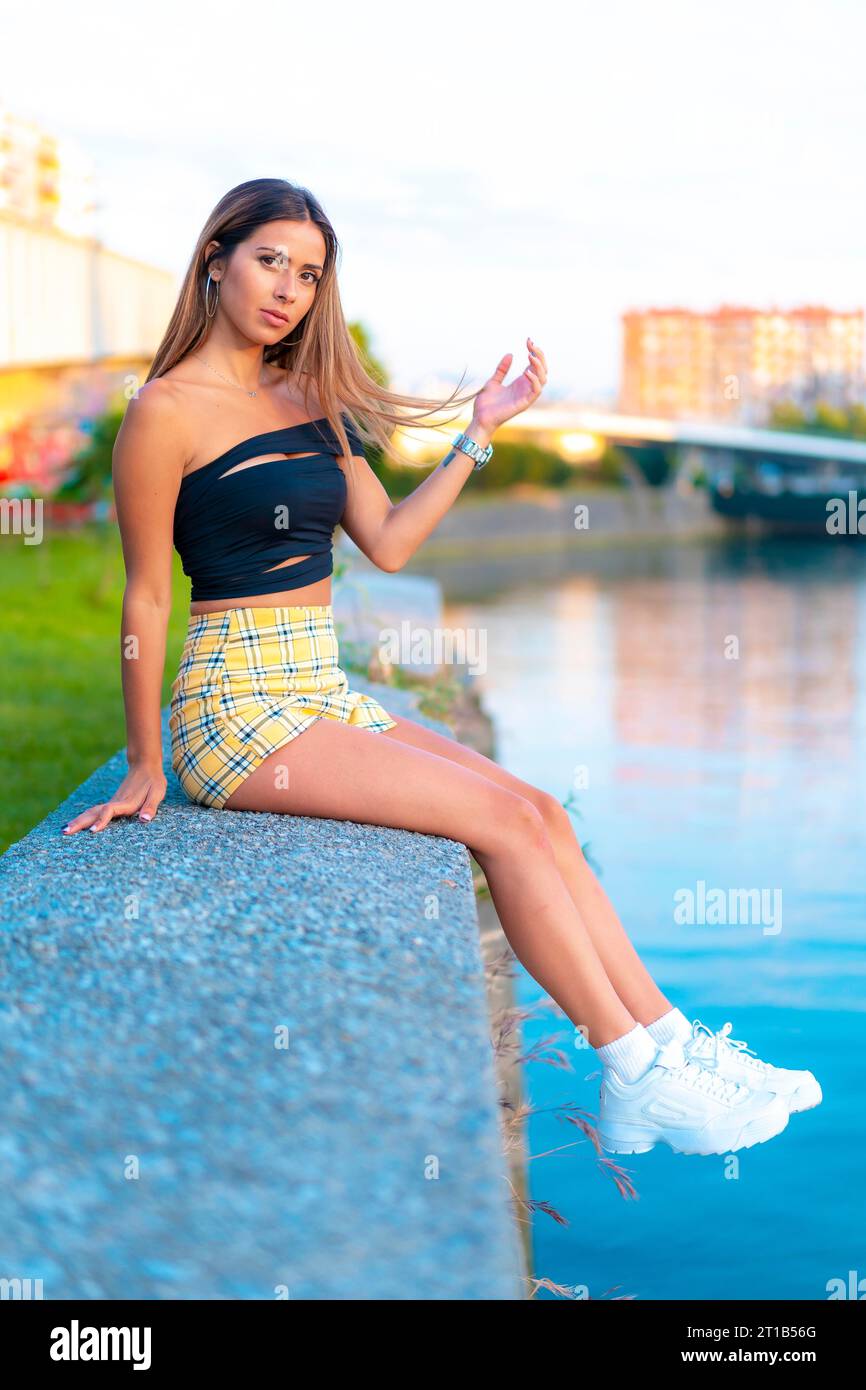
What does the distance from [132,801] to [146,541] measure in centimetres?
51

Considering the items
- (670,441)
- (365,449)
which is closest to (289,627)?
(365,449)

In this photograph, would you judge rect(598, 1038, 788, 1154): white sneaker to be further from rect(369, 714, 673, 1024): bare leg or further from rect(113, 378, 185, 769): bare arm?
rect(113, 378, 185, 769): bare arm

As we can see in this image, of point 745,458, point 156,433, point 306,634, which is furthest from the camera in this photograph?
point 745,458

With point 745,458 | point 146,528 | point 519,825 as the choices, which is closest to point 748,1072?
point 519,825

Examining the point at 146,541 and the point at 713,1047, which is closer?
the point at 713,1047

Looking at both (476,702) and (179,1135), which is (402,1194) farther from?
(476,702)

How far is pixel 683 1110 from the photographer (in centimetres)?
259

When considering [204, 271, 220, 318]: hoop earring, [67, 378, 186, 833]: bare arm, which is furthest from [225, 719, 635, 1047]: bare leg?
[204, 271, 220, 318]: hoop earring

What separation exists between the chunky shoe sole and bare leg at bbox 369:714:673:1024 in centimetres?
20

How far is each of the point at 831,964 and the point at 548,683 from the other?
7018mm

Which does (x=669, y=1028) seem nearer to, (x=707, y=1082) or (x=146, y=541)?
(x=707, y=1082)

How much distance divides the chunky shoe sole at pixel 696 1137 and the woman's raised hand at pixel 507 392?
1413mm

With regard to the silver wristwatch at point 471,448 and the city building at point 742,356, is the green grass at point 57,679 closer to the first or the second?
the silver wristwatch at point 471,448

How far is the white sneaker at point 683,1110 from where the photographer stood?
2.59 metres
